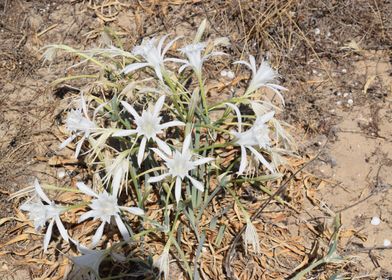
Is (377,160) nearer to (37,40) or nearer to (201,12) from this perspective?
(201,12)

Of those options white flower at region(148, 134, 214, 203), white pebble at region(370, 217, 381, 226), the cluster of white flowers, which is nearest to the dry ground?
white pebble at region(370, 217, 381, 226)

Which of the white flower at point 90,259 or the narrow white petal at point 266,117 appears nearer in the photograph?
the white flower at point 90,259

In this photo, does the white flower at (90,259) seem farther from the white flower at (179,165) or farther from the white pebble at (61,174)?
the white pebble at (61,174)

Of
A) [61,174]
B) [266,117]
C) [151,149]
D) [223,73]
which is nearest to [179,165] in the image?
[151,149]

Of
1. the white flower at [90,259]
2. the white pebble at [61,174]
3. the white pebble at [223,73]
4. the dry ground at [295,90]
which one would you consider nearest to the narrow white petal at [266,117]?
the dry ground at [295,90]

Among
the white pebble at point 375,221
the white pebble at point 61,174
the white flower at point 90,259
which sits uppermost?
the white flower at point 90,259

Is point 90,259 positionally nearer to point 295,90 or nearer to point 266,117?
point 266,117

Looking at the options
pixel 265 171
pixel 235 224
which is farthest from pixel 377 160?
Result: pixel 235 224

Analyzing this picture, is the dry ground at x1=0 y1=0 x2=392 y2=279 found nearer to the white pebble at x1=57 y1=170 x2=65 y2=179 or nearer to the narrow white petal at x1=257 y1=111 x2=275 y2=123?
the white pebble at x1=57 y1=170 x2=65 y2=179
